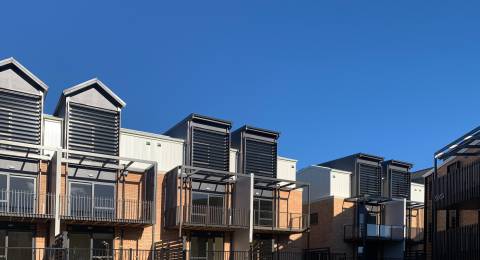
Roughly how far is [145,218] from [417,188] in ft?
68.0

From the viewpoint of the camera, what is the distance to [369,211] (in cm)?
3575

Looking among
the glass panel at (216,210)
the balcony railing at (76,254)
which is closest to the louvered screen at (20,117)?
the balcony railing at (76,254)

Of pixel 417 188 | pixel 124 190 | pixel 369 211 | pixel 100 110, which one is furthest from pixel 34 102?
pixel 417 188

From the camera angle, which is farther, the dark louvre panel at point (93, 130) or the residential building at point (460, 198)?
the dark louvre panel at point (93, 130)

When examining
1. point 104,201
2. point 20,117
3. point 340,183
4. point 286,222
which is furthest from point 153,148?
point 340,183

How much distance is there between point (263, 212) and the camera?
98.8ft

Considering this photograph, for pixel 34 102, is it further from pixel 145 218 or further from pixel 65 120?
pixel 145 218

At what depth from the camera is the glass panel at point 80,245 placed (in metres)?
24.6

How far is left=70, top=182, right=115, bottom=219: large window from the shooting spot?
24.3 meters

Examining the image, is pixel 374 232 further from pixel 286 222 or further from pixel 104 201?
pixel 104 201

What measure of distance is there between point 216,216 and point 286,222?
14.4 feet

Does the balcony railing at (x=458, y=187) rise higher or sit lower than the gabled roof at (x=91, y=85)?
A: lower

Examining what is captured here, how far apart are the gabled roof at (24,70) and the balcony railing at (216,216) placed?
26.2 feet

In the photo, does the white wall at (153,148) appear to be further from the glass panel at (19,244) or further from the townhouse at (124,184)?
the glass panel at (19,244)
